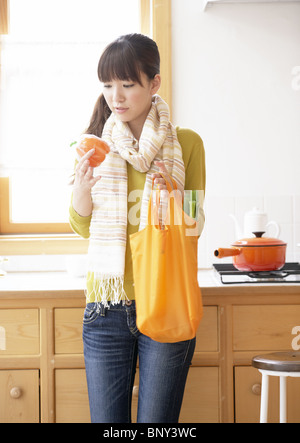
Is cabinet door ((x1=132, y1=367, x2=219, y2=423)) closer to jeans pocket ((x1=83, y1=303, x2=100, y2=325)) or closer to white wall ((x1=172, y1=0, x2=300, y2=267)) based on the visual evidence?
jeans pocket ((x1=83, y1=303, x2=100, y2=325))

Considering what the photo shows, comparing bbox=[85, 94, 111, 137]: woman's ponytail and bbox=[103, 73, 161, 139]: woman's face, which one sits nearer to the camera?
bbox=[103, 73, 161, 139]: woman's face

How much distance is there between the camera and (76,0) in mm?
2365

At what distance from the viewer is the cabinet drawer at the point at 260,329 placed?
1719mm

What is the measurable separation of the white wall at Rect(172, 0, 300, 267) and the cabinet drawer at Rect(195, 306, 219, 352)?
1.88 feet

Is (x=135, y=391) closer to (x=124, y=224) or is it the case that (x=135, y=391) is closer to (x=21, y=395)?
(x=21, y=395)

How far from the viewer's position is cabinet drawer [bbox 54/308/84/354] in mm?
1701

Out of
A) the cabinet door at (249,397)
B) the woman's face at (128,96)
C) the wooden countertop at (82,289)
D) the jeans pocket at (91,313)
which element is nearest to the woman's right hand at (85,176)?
the woman's face at (128,96)

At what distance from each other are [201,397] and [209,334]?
21 cm

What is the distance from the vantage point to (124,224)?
4.61ft

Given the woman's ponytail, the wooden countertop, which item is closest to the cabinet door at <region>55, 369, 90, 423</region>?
the wooden countertop

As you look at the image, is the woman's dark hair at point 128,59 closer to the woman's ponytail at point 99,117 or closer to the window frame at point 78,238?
the woman's ponytail at point 99,117

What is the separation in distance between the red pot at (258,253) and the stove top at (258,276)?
3cm

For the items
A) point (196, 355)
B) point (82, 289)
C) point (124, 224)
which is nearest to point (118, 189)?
point (124, 224)
